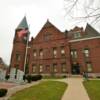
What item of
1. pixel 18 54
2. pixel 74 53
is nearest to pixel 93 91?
pixel 74 53

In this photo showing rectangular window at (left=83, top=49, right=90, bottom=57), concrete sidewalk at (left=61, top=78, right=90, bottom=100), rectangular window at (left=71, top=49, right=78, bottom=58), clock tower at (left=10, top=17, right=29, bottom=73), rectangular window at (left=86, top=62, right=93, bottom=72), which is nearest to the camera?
concrete sidewalk at (left=61, top=78, right=90, bottom=100)

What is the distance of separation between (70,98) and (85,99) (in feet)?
3.86

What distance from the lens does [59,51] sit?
36438 mm

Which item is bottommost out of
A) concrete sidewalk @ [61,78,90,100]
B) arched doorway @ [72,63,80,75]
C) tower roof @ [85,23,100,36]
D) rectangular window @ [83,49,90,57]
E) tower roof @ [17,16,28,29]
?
concrete sidewalk @ [61,78,90,100]

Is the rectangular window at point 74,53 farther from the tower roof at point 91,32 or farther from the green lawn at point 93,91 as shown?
the green lawn at point 93,91

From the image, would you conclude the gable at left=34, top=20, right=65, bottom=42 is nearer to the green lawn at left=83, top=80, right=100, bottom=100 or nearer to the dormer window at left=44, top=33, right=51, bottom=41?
the dormer window at left=44, top=33, right=51, bottom=41

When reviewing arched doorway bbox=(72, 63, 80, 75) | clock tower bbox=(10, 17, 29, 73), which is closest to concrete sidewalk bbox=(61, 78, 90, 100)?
arched doorway bbox=(72, 63, 80, 75)

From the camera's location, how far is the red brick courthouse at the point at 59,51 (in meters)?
33.6

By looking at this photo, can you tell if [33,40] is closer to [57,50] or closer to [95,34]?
[57,50]

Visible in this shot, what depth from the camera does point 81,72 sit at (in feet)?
110

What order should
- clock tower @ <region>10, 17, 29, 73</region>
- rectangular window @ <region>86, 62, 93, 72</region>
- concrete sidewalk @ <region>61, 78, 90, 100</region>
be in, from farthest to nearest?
clock tower @ <region>10, 17, 29, 73</region>
rectangular window @ <region>86, 62, 93, 72</region>
concrete sidewalk @ <region>61, 78, 90, 100</region>

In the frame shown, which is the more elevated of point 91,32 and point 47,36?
point 47,36

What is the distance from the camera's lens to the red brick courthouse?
1324 inches

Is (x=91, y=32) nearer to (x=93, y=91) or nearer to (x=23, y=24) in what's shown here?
(x=23, y=24)
